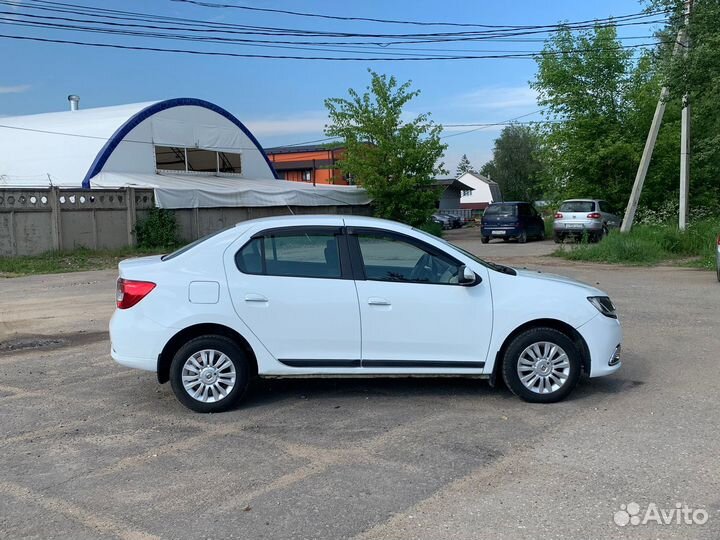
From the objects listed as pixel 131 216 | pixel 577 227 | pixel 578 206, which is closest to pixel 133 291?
pixel 131 216

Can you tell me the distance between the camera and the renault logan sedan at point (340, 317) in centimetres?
552

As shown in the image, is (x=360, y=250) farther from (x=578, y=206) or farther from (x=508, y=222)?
(x=508, y=222)

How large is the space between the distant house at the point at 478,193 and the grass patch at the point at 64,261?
6458 centimetres

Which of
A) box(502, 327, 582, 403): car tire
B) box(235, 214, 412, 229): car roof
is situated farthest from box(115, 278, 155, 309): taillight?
box(502, 327, 582, 403): car tire

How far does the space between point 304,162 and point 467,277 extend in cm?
4830

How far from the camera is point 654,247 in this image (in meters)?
19.0

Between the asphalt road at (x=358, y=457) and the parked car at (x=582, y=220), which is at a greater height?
the parked car at (x=582, y=220)

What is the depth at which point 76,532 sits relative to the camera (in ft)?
11.9

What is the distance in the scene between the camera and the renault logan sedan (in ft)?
18.1

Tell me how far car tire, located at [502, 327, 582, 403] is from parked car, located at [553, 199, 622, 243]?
19.3 m

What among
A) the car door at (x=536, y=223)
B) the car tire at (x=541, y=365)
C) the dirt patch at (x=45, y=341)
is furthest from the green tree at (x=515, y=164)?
the car tire at (x=541, y=365)

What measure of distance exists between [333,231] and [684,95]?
15.3m

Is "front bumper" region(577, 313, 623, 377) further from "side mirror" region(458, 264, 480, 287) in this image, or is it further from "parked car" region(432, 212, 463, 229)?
"parked car" region(432, 212, 463, 229)

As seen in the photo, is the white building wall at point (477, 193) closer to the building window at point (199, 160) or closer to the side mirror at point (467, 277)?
the building window at point (199, 160)
